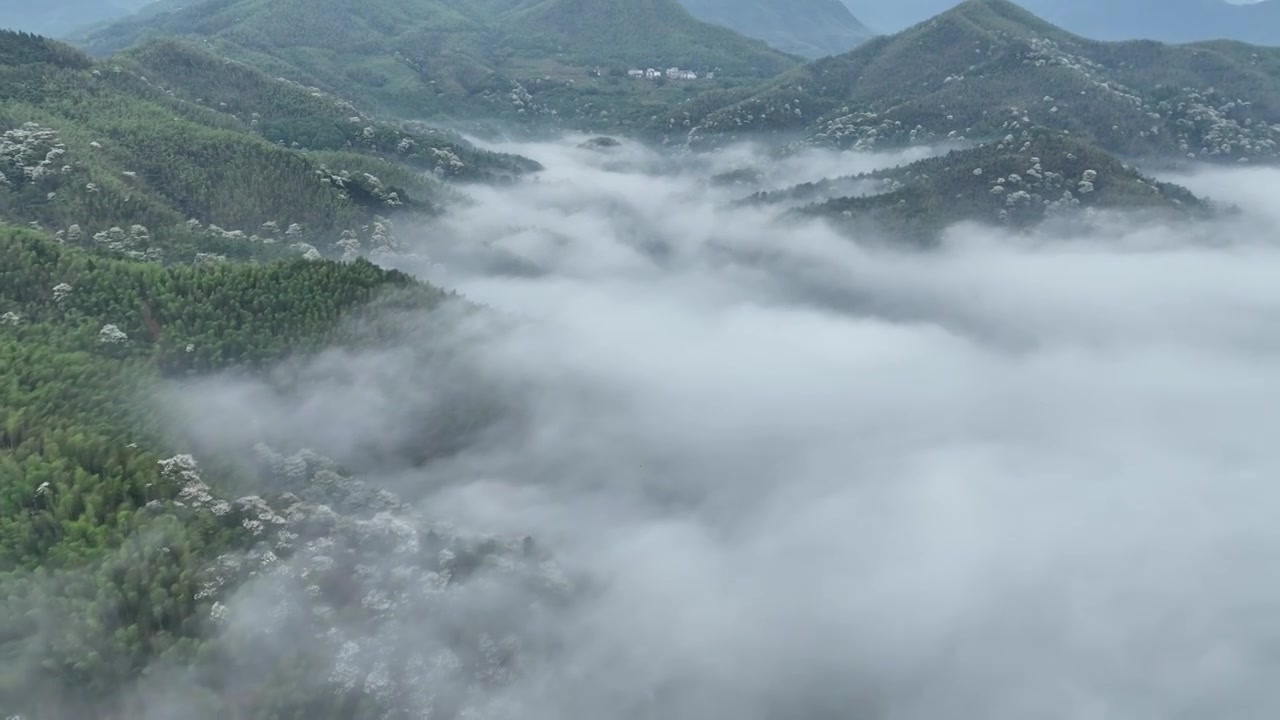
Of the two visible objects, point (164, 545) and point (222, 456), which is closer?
point (164, 545)

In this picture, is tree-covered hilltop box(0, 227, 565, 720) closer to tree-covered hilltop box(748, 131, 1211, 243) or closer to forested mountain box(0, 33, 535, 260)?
forested mountain box(0, 33, 535, 260)

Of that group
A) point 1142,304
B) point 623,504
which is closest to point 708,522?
point 623,504

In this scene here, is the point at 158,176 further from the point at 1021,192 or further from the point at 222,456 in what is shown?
the point at 1021,192

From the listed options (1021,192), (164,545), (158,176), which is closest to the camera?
(164,545)

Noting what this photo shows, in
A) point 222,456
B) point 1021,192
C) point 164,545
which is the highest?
point 1021,192

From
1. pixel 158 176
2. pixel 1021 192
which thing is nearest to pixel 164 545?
pixel 158 176

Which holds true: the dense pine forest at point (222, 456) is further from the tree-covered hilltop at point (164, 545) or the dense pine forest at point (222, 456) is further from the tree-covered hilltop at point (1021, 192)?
the tree-covered hilltop at point (1021, 192)

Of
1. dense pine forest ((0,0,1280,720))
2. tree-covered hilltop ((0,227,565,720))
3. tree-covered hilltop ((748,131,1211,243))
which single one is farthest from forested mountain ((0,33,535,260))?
tree-covered hilltop ((748,131,1211,243))
